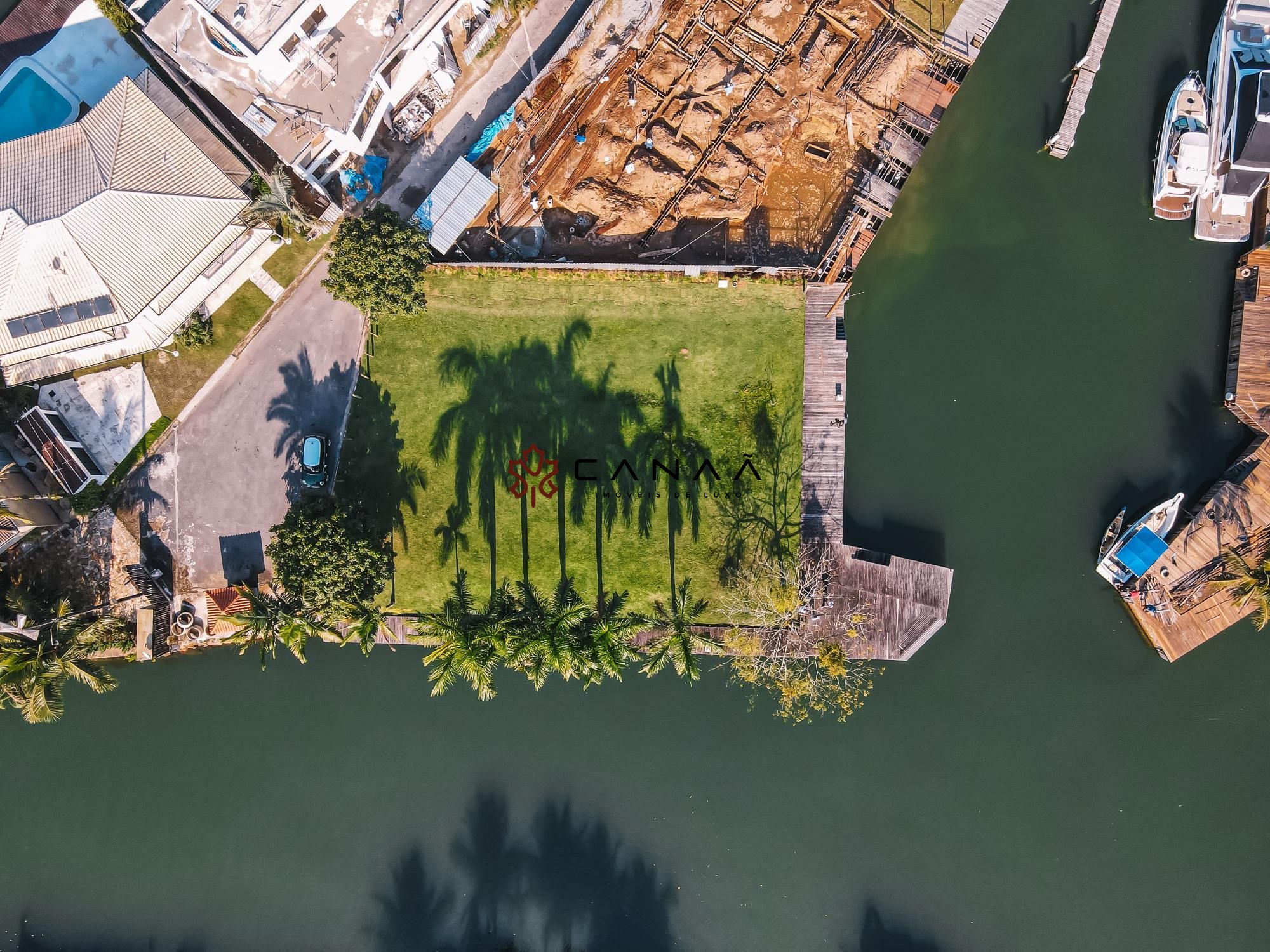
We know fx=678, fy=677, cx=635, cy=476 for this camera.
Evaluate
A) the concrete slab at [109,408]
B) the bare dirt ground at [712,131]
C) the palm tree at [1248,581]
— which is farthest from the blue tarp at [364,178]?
the palm tree at [1248,581]

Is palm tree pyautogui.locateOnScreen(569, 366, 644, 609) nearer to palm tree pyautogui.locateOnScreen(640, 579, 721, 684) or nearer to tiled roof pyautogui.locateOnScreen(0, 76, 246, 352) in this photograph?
palm tree pyautogui.locateOnScreen(640, 579, 721, 684)

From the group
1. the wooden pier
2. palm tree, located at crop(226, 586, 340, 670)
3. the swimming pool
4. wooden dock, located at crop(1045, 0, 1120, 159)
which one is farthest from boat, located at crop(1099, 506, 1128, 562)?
the swimming pool

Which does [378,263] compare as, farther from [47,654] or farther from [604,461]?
[47,654]

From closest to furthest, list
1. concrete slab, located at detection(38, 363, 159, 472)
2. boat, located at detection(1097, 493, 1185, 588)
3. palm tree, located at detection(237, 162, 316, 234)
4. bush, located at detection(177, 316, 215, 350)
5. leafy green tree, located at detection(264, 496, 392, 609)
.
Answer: leafy green tree, located at detection(264, 496, 392, 609), palm tree, located at detection(237, 162, 316, 234), bush, located at detection(177, 316, 215, 350), boat, located at detection(1097, 493, 1185, 588), concrete slab, located at detection(38, 363, 159, 472)

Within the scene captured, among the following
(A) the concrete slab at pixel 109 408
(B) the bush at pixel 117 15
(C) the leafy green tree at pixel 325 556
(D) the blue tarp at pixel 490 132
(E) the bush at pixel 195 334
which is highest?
(B) the bush at pixel 117 15

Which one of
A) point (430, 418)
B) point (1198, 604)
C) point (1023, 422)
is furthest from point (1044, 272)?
point (430, 418)

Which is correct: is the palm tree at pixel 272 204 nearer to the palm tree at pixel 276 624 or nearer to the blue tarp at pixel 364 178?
the blue tarp at pixel 364 178

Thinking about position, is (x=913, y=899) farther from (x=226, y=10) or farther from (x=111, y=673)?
(x=226, y=10)
